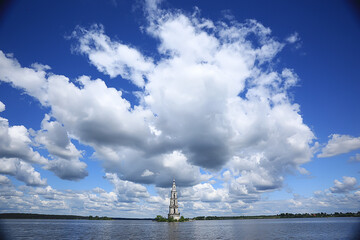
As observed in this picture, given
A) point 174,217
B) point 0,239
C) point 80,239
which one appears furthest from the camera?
point 174,217

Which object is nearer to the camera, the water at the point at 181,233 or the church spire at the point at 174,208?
the water at the point at 181,233

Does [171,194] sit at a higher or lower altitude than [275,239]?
higher

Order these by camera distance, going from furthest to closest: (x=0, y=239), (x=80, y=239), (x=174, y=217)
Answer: (x=174, y=217) → (x=80, y=239) → (x=0, y=239)

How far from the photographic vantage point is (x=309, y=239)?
63062mm

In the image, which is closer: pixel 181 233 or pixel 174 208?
pixel 181 233

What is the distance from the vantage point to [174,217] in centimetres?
17850

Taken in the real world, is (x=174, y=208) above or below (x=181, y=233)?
above

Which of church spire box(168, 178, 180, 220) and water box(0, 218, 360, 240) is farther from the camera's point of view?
church spire box(168, 178, 180, 220)

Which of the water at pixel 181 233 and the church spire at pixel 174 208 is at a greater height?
the church spire at pixel 174 208

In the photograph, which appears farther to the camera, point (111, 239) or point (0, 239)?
point (111, 239)

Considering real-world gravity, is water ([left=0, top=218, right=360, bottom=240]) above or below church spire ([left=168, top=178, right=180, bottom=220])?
below

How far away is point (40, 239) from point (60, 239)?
4340 mm

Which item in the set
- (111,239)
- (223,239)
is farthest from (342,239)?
(111,239)

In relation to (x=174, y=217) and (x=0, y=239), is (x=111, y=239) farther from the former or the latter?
(x=174, y=217)
